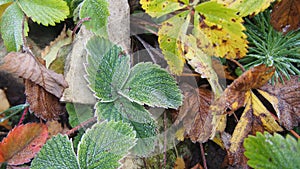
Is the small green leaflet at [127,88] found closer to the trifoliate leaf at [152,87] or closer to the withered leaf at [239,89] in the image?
the trifoliate leaf at [152,87]

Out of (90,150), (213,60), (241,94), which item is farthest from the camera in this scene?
(213,60)

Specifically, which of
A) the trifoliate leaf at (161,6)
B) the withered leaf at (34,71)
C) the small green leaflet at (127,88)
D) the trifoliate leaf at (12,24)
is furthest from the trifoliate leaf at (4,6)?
the trifoliate leaf at (161,6)

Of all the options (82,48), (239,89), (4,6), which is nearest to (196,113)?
(239,89)

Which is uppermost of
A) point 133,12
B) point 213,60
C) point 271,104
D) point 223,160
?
point 133,12

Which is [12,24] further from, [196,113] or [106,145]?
[196,113]

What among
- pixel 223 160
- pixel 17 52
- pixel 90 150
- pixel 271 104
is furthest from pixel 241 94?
pixel 17 52

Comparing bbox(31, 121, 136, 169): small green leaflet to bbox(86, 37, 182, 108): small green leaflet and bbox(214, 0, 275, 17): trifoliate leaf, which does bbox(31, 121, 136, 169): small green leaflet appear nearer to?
bbox(86, 37, 182, 108): small green leaflet

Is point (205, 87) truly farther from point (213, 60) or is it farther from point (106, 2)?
point (106, 2)
